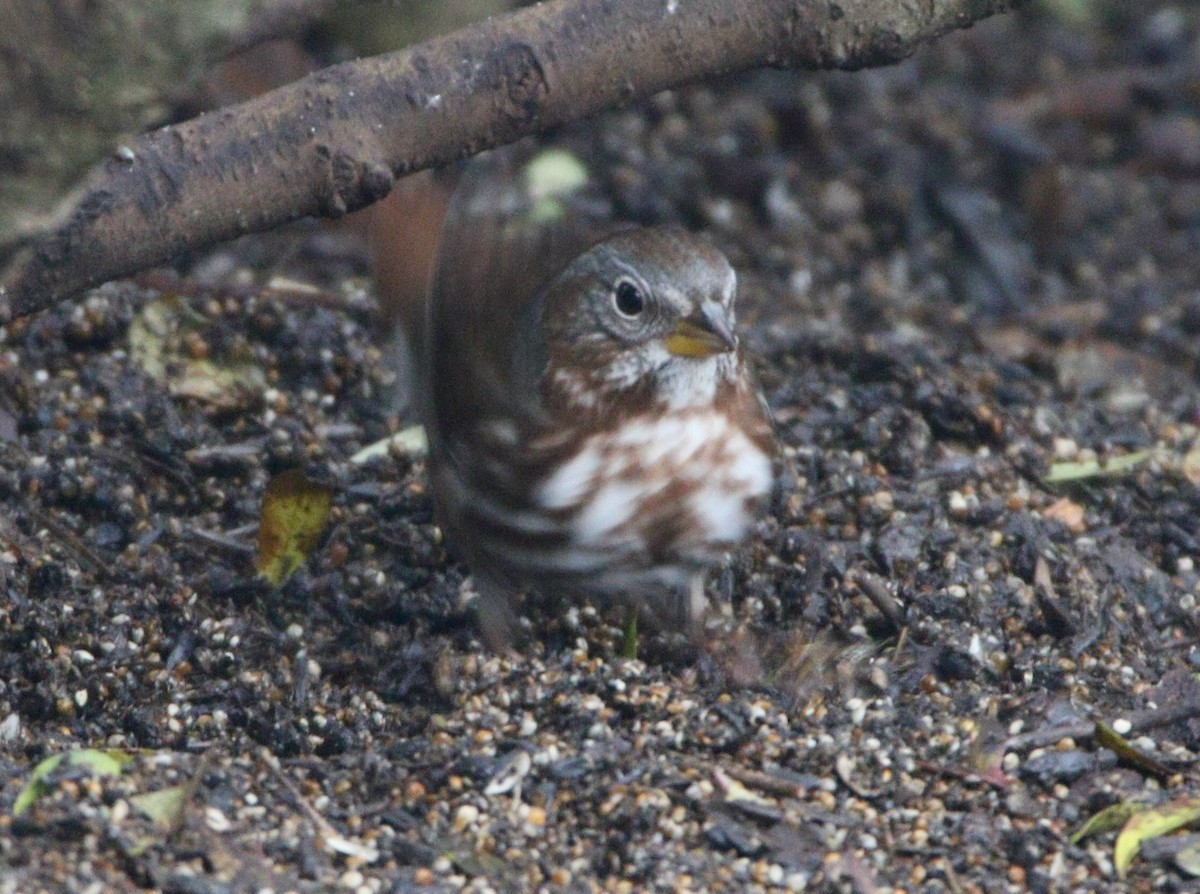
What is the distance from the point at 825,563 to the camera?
435 cm

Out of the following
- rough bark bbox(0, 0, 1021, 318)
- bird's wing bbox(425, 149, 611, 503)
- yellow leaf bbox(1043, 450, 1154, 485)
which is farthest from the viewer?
yellow leaf bbox(1043, 450, 1154, 485)

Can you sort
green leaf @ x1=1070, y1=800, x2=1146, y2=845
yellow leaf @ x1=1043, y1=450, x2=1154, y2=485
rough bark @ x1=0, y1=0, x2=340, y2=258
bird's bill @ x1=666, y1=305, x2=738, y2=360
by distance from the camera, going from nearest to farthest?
rough bark @ x1=0, y1=0, x2=340, y2=258
green leaf @ x1=1070, y1=800, x2=1146, y2=845
bird's bill @ x1=666, y1=305, x2=738, y2=360
yellow leaf @ x1=1043, y1=450, x2=1154, y2=485

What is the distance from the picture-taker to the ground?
133 inches

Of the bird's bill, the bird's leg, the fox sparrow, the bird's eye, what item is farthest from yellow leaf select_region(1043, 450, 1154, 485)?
the bird's leg

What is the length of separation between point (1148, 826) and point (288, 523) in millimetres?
2061

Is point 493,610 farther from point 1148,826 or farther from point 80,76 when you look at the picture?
point 80,76

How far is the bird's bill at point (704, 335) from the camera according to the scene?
4004mm

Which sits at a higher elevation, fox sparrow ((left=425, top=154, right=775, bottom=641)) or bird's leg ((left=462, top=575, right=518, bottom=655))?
fox sparrow ((left=425, top=154, right=775, bottom=641))

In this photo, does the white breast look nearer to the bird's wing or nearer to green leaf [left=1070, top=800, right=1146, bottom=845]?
the bird's wing

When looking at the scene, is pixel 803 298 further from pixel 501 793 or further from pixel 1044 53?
pixel 501 793

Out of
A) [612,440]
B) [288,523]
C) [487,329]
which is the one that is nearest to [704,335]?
[612,440]

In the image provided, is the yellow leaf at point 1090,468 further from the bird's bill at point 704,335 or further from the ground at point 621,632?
the bird's bill at point 704,335

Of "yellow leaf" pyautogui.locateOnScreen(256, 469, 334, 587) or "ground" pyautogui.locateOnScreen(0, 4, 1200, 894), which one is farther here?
"yellow leaf" pyautogui.locateOnScreen(256, 469, 334, 587)

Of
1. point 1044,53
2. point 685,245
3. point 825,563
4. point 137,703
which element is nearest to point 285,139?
point 685,245
